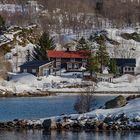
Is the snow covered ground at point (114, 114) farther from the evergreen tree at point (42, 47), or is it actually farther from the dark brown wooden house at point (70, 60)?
the evergreen tree at point (42, 47)

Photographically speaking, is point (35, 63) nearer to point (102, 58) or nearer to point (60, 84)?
point (102, 58)

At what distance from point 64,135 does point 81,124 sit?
238cm

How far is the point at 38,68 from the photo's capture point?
78312 millimetres

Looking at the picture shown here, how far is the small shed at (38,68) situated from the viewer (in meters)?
78.5

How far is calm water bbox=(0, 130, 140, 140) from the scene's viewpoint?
1077 inches

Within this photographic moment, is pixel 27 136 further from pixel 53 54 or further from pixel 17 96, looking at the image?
pixel 53 54

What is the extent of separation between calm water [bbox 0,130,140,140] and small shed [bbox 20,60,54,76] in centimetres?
4894

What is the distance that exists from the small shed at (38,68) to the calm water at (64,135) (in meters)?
48.9

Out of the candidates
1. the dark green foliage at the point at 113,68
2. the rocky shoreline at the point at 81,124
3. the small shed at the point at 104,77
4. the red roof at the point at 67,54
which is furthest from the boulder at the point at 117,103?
the red roof at the point at 67,54

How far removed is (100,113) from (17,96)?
31773 millimetres

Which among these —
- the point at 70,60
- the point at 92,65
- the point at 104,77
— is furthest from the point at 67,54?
the point at 104,77

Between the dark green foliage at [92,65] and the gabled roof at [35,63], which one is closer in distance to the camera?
the dark green foliage at [92,65]

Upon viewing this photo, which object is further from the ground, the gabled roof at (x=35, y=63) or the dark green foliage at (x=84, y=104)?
the gabled roof at (x=35, y=63)

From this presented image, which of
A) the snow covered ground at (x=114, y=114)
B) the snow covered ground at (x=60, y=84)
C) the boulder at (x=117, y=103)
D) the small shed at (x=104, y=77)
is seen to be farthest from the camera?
the small shed at (x=104, y=77)
